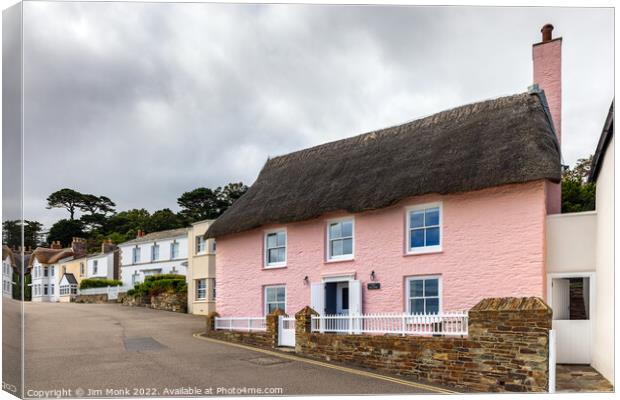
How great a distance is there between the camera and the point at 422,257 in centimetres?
1226

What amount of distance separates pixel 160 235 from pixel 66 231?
6.89 ft

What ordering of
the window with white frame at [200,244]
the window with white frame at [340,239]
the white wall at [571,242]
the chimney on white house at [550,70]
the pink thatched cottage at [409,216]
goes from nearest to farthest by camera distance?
1. the chimney on white house at [550,70]
2. the white wall at [571,242]
3. the pink thatched cottage at [409,216]
4. the window with white frame at [340,239]
5. the window with white frame at [200,244]

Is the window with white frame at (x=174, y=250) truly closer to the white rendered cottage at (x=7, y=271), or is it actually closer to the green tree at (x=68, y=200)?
the green tree at (x=68, y=200)

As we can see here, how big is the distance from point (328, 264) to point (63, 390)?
21.8 feet

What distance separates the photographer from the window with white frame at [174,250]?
13.6 metres

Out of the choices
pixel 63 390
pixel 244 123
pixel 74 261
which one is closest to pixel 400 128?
pixel 244 123

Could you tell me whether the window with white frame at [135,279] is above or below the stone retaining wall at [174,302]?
above

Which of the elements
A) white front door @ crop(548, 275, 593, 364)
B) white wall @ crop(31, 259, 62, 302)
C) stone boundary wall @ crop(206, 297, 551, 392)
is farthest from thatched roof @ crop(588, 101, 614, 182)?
white wall @ crop(31, 259, 62, 302)

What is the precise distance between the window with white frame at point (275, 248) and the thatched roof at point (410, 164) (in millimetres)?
483

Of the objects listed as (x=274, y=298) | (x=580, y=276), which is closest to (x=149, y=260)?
(x=274, y=298)

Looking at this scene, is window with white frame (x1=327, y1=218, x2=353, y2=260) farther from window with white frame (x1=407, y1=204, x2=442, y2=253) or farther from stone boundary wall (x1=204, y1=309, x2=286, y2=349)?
stone boundary wall (x1=204, y1=309, x2=286, y2=349)

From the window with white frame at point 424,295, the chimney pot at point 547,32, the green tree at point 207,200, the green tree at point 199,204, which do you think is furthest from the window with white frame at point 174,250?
the chimney pot at point 547,32

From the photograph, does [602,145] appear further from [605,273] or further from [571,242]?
[605,273]

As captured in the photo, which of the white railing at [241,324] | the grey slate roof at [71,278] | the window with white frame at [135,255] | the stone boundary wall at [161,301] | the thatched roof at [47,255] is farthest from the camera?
the stone boundary wall at [161,301]
